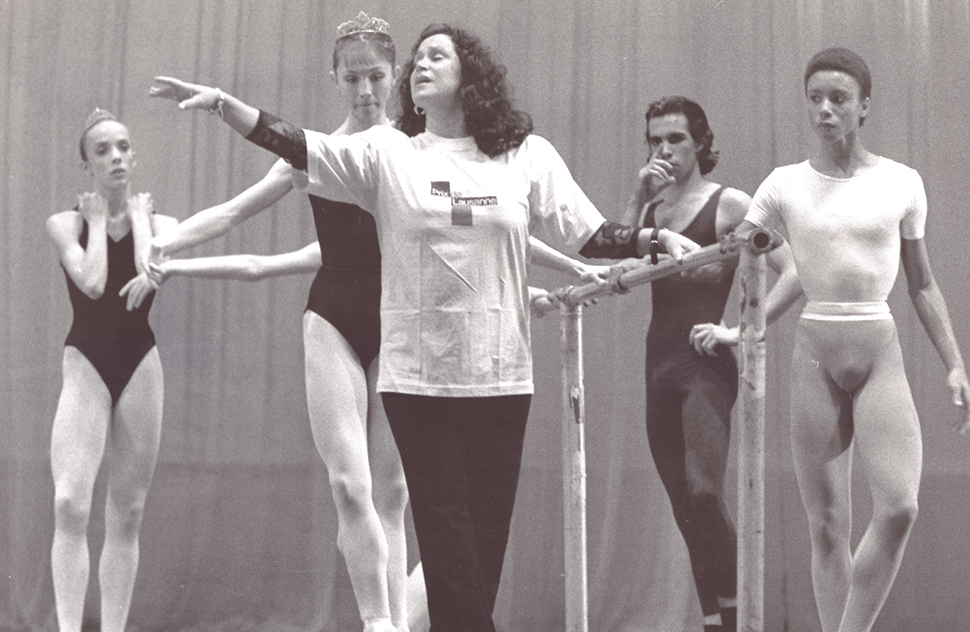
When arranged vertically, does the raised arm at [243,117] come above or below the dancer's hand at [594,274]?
above

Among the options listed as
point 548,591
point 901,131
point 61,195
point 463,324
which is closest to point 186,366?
point 61,195

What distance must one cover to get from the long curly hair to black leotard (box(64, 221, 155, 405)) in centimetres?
139

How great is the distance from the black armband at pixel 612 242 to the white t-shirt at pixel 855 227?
566 millimetres

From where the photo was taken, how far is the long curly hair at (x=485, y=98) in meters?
2.38

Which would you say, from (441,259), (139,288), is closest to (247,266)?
(139,288)

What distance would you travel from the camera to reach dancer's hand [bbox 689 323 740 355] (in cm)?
293

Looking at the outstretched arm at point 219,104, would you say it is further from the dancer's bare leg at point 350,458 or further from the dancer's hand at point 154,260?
the dancer's hand at point 154,260

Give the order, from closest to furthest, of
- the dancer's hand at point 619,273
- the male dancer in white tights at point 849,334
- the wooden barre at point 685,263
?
→ the wooden barre at point 685,263 < the dancer's hand at point 619,273 < the male dancer in white tights at point 849,334

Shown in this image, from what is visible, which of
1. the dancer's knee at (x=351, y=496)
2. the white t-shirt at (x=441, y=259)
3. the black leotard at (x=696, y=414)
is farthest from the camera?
the black leotard at (x=696, y=414)

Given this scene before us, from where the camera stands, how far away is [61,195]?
3.90m

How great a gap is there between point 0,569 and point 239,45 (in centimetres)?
179

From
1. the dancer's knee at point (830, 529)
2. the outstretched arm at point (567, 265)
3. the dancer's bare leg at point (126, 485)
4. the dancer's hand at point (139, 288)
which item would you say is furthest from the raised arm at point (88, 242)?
the dancer's knee at point (830, 529)

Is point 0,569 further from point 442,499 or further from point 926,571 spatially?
point 926,571

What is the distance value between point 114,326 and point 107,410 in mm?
231
